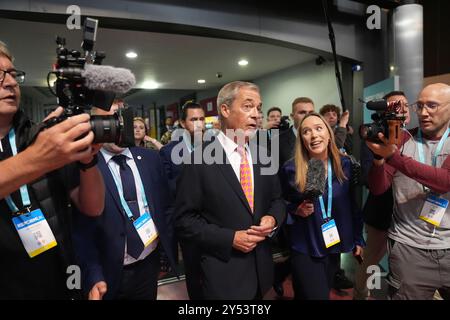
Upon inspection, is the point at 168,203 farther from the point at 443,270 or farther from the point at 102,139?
the point at 443,270

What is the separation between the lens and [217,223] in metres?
1.54

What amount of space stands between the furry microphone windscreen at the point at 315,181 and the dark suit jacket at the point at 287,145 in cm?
90

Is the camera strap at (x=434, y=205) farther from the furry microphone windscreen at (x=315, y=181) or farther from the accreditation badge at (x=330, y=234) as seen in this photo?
the furry microphone windscreen at (x=315, y=181)

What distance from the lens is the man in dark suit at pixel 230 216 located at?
1.47 m

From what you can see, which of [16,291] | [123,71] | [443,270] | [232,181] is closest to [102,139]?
[123,71]

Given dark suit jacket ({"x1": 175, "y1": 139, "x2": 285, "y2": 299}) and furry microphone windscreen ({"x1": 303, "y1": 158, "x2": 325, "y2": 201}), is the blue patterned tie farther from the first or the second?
furry microphone windscreen ({"x1": 303, "y1": 158, "x2": 325, "y2": 201})

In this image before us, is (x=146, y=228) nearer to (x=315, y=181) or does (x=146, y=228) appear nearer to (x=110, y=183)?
(x=110, y=183)

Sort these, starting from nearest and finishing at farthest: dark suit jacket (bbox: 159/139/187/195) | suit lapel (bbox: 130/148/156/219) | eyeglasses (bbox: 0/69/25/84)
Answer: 1. eyeglasses (bbox: 0/69/25/84)
2. suit lapel (bbox: 130/148/156/219)
3. dark suit jacket (bbox: 159/139/187/195)

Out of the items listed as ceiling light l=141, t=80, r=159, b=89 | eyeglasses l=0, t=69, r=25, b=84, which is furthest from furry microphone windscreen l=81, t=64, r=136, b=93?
ceiling light l=141, t=80, r=159, b=89

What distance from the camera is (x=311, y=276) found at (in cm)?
177

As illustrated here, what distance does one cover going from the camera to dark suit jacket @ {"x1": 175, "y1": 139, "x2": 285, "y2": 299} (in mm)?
1477

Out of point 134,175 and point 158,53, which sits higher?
point 158,53

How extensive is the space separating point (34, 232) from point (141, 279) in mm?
649

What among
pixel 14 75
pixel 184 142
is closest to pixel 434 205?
pixel 14 75
